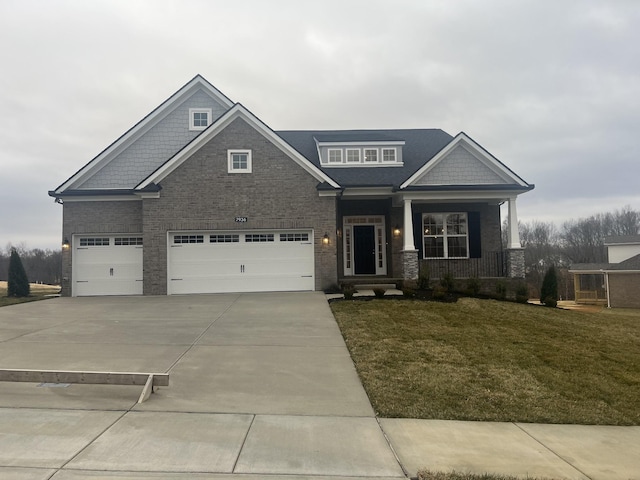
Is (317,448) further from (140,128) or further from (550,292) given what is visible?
(140,128)

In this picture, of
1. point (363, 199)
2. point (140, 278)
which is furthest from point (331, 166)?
point (140, 278)

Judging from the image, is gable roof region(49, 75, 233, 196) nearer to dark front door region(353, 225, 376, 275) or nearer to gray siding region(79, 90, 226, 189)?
gray siding region(79, 90, 226, 189)

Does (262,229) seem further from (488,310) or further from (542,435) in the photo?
(542,435)

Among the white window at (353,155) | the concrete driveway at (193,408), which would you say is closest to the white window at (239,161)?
the white window at (353,155)

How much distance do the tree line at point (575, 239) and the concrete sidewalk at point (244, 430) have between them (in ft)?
144

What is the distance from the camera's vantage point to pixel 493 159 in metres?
Answer: 15.8

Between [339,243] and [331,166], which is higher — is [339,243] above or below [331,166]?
below

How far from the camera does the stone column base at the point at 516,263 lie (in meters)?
15.6

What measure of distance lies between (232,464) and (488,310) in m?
9.71

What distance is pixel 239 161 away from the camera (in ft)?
49.7

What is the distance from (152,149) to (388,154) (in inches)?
394

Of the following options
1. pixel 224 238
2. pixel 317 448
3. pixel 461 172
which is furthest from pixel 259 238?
pixel 317 448

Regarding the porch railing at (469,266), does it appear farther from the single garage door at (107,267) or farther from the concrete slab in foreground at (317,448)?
the concrete slab in foreground at (317,448)

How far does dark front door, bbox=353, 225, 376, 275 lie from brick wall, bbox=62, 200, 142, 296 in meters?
8.62
